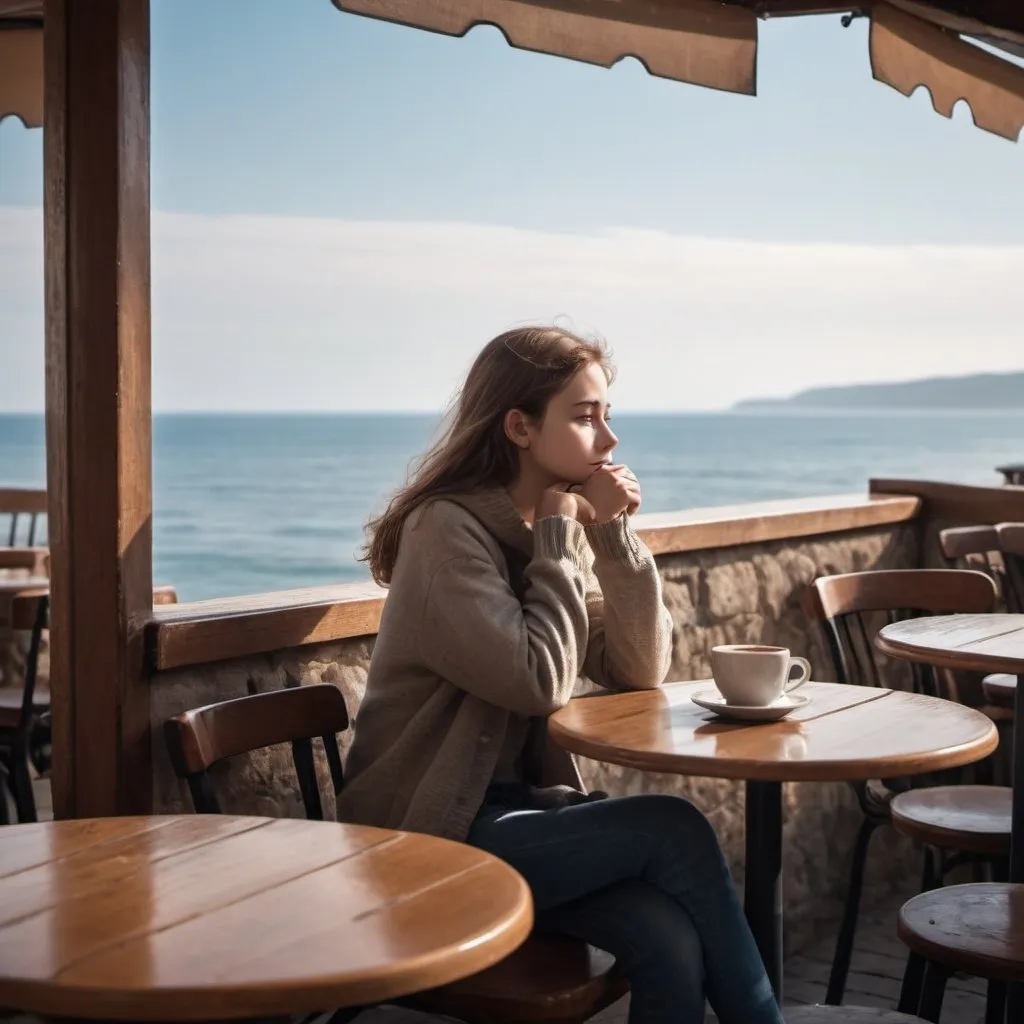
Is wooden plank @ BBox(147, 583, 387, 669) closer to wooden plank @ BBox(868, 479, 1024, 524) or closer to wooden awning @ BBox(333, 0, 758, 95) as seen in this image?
wooden awning @ BBox(333, 0, 758, 95)

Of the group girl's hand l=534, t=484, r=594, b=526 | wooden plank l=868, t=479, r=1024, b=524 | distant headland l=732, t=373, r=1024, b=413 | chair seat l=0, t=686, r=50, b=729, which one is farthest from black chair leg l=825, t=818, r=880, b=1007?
distant headland l=732, t=373, r=1024, b=413

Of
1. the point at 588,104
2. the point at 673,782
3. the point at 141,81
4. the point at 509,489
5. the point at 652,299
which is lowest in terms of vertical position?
the point at 673,782

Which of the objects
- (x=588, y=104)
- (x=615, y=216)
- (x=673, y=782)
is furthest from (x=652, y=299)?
(x=673, y=782)

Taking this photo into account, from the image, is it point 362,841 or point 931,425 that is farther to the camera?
point 931,425

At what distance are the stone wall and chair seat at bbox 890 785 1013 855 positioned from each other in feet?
2.08

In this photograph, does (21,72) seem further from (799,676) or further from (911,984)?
(911,984)

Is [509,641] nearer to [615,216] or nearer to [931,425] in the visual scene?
[615,216]

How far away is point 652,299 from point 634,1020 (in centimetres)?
4655

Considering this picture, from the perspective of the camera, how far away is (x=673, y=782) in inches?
144

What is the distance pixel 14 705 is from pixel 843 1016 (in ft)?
8.12

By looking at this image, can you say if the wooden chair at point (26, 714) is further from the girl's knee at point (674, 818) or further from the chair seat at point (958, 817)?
the girl's knee at point (674, 818)

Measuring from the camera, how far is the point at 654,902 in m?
2.07

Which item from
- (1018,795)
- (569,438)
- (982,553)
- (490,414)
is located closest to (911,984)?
(1018,795)

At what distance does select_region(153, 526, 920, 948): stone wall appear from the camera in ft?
11.4
